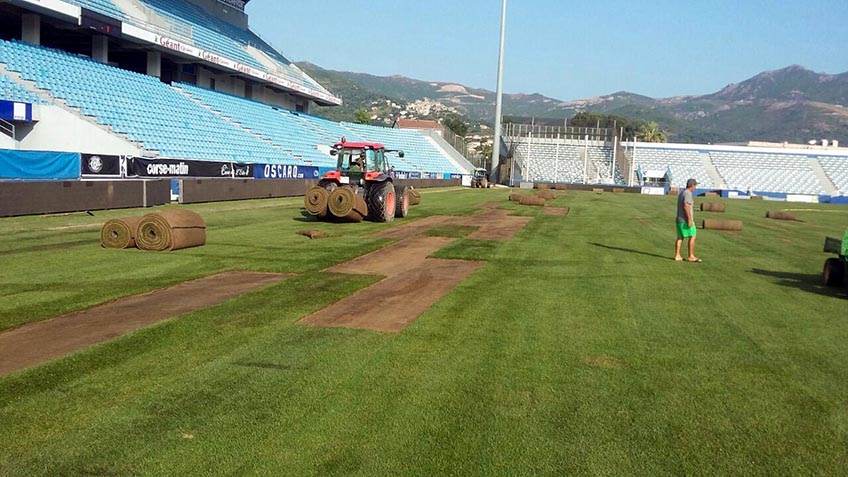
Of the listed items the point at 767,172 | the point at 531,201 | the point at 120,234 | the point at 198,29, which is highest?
the point at 198,29

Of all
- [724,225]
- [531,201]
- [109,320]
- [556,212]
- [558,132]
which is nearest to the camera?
[109,320]

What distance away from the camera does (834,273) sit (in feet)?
38.0

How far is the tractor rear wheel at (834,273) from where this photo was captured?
1147cm

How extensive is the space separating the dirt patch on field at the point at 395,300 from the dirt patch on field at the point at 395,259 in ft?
1.04

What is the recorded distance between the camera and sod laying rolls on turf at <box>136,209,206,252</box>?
1337 centimetres

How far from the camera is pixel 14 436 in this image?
453 centimetres

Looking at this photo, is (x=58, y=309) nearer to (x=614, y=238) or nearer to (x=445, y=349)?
(x=445, y=349)

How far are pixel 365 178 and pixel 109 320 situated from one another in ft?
43.4

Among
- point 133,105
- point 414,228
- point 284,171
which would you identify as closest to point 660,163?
point 284,171

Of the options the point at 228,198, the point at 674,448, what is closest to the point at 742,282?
the point at 674,448

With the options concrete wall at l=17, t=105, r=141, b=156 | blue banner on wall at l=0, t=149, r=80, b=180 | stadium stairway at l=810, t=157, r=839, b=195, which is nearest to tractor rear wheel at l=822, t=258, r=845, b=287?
blue banner on wall at l=0, t=149, r=80, b=180

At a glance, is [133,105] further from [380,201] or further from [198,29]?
[380,201]

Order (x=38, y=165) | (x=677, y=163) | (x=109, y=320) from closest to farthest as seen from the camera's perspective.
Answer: (x=109, y=320)
(x=38, y=165)
(x=677, y=163)

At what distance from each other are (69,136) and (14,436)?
2939cm
